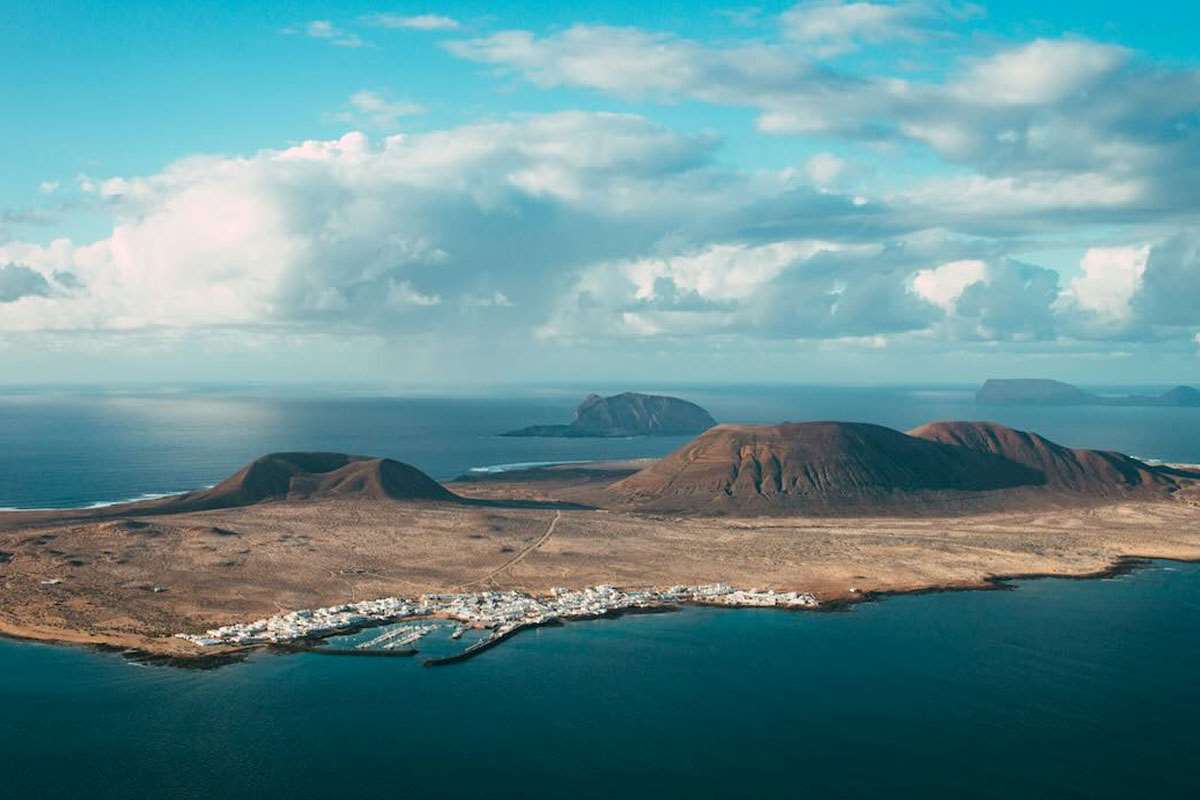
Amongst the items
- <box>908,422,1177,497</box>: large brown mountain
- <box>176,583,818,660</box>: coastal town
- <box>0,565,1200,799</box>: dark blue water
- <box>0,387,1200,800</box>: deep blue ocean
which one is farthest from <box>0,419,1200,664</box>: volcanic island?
<box>0,387,1200,800</box>: deep blue ocean

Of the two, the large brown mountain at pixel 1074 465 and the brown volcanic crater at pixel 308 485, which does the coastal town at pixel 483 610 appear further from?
the large brown mountain at pixel 1074 465

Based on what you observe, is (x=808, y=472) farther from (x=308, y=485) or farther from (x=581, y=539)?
(x=308, y=485)

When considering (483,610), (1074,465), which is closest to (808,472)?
(1074,465)

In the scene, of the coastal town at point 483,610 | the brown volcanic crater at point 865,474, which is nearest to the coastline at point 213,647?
the coastal town at point 483,610

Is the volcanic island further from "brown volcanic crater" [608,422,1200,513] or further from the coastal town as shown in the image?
"brown volcanic crater" [608,422,1200,513]

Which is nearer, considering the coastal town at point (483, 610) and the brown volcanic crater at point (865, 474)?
the coastal town at point (483, 610)

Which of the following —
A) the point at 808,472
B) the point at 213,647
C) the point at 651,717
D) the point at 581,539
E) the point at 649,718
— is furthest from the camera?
the point at 808,472
